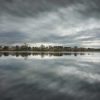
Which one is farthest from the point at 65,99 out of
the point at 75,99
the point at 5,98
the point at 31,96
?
the point at 5,98

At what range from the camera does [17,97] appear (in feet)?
31.6

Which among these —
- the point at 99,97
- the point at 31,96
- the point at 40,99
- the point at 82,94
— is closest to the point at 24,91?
the point at 31,96

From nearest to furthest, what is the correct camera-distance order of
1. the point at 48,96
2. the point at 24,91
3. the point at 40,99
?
the point at 40,99, the point at 48,96, the point at 24,91

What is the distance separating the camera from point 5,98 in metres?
9.35

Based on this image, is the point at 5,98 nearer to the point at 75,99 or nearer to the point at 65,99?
the point at 65,99

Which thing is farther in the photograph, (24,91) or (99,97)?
(24,91)

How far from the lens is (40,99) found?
30.4 ft

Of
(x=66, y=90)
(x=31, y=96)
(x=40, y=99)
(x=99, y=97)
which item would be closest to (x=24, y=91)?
(x=31, y=96)

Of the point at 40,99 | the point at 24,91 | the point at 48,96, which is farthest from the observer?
the point at 24,91

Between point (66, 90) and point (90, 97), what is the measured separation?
7.04ft

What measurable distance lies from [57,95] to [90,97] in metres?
2.01

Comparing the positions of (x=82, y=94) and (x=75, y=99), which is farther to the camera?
(x=82, y=94)

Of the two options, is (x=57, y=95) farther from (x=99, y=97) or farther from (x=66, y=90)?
(x=99, y=97)

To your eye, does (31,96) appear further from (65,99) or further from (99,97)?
(99,97)
